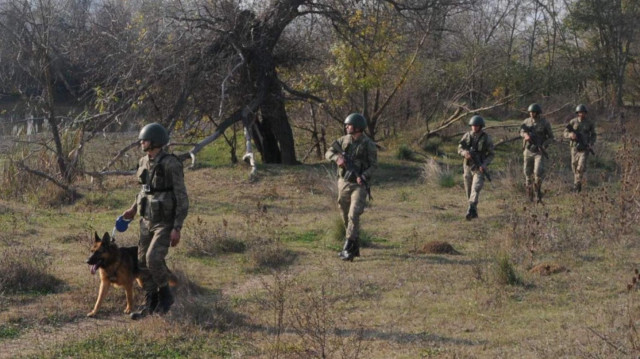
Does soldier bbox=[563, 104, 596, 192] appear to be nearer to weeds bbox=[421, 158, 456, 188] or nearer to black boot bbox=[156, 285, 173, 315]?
weeds bbox=[421, 158, 456, 188]

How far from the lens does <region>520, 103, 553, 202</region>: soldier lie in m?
13.0

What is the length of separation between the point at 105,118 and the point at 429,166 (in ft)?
22.6

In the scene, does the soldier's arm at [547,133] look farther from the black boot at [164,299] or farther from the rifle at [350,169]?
the black boot at [164,299]

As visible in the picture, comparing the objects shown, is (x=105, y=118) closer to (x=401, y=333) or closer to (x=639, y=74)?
(x=401, y=333)

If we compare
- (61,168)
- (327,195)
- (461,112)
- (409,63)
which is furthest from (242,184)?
(461,112)

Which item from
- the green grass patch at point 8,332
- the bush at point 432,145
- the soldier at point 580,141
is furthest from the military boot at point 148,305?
the bush at point 432,145

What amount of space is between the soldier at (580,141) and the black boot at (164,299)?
32.5 feet

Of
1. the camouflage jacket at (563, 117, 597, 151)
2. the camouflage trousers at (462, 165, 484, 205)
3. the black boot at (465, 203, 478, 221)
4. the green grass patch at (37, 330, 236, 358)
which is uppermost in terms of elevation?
the camouflage jacket at (563, 117, 597, 151)

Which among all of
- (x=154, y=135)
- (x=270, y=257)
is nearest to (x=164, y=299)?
(x=154, y=135)

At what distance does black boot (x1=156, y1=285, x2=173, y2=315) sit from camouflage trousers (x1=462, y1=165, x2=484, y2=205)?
6.53 meters

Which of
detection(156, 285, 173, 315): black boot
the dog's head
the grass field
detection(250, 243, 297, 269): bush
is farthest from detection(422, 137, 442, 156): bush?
the dog's head

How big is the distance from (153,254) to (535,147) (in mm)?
8727

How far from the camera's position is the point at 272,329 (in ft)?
20.7

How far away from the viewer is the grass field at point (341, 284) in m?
5.78
